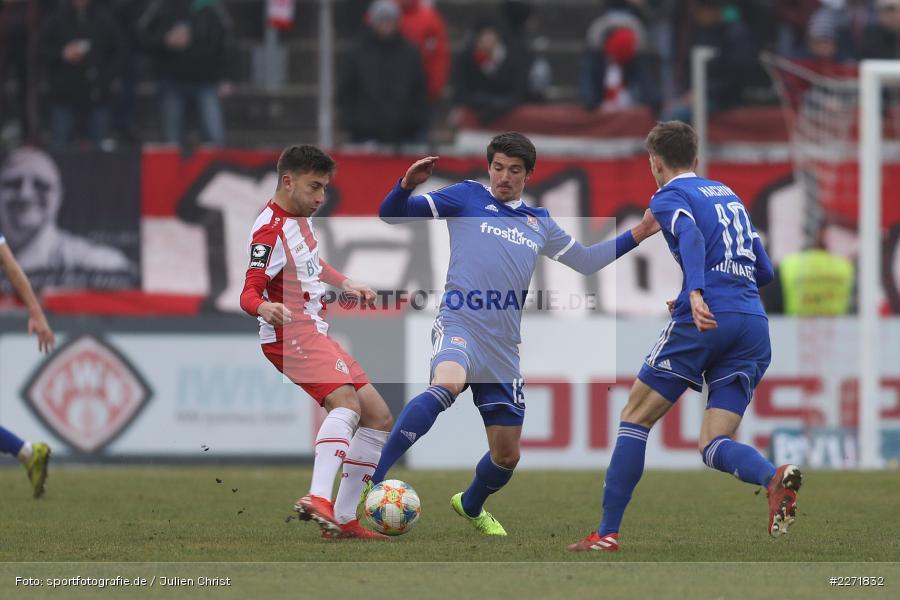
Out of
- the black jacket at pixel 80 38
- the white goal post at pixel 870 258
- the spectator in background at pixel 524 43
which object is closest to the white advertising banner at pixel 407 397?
the white goal post at pixel 870 258

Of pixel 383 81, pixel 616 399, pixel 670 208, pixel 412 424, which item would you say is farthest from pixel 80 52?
pixel 670 208

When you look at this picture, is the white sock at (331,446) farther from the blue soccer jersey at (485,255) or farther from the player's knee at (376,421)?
the blue soccer jersey at (485,255)

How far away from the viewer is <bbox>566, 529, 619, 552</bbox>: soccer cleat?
7.65 metres

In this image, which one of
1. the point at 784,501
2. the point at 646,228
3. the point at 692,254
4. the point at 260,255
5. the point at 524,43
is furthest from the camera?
the point at 524,43

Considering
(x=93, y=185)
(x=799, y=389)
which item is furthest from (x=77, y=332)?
(x=799, y=389)

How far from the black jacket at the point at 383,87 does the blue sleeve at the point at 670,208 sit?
30.4 feet

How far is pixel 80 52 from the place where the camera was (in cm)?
1633

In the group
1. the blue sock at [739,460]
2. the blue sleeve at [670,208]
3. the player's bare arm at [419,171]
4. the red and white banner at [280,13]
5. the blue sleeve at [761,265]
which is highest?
the red and white banner at [280,13]

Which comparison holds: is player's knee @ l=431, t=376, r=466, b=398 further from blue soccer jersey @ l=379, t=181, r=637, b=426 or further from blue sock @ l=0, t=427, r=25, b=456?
blue sock @ l=0, t=427, r=25, b=456

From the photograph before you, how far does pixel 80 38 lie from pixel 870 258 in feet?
27.4

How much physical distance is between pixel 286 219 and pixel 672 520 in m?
3.05

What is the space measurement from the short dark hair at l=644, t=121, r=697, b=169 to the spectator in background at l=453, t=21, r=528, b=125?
9248mm

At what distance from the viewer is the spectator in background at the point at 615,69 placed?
57.6ft

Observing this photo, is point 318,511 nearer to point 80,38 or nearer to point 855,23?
point 80,38
